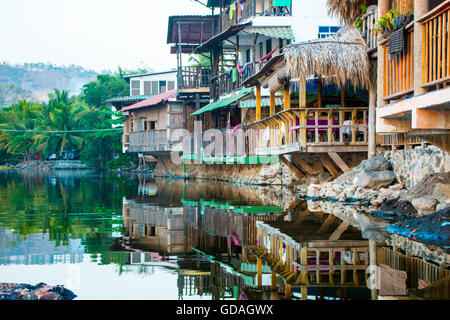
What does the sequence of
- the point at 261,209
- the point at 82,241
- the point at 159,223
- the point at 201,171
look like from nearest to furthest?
the point at 82,241
the point at 159,223
the point at 261,209
the point at 201,171

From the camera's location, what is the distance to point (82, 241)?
11.0m

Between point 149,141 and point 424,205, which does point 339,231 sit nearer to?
point 424,205

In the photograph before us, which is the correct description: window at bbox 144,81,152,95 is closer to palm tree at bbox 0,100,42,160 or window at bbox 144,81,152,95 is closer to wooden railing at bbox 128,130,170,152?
wooden railing at bbox 128,130,170,152

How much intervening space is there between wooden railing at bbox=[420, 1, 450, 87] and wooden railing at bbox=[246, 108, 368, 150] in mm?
7994

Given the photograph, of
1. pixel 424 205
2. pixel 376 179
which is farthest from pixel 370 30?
pixel 424 205

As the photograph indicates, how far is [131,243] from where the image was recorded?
10734mm

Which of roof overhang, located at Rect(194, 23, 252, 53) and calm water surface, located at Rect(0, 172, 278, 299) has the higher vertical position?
roof overhang, located at Rect(194, 23, 252, 53)

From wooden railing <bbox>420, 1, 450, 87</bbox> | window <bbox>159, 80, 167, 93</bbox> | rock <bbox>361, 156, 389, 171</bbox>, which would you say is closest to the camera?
wooden railing <bbox>420, 1, 450, 87</bbox>

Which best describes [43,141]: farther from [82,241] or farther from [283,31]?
[82,241]

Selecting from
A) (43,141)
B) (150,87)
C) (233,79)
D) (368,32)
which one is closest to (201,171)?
(233,79)

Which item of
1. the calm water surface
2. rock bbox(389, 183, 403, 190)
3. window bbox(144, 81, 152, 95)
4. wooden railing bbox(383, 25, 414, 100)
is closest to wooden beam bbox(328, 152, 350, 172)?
rock bbox(389, 183, 403, 190)

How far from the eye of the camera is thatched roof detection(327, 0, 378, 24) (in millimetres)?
17062

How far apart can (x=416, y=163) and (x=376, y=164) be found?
1776 mm
